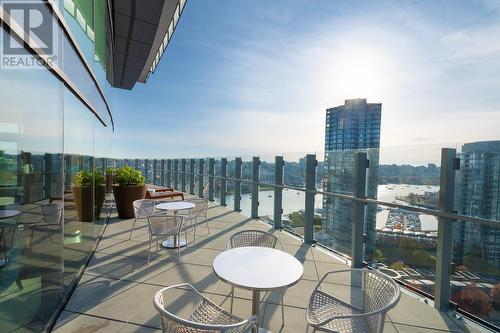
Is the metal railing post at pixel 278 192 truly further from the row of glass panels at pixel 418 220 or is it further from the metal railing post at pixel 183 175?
the metal railing post at pixel 183 175

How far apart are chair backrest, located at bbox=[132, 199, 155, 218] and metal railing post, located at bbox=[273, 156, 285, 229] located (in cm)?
281

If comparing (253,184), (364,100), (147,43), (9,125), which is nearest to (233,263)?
(9,125)

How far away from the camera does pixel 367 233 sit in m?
3.97

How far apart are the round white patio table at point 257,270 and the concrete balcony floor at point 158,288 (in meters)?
0.66

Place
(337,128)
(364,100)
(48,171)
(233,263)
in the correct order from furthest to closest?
(364,100) → (337,128) → (48,171) → (233,263)

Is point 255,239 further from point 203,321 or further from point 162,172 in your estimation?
point 162,172

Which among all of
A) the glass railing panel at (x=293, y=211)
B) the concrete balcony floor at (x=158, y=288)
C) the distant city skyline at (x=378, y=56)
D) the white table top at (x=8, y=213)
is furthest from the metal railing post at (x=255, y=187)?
the white table top at (x=8, y=213)

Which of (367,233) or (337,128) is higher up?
(337,128)

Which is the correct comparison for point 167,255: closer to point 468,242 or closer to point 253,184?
point 253,184

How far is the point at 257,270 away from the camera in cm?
203

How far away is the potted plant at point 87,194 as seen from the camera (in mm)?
3619

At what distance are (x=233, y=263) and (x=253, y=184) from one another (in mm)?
5002

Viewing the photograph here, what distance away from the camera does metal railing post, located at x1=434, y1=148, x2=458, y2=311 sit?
9.31 ft

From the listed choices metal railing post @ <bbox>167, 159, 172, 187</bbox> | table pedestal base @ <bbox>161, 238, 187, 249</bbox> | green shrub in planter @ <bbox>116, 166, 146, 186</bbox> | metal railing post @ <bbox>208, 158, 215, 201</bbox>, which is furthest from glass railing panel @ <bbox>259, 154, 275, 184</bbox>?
metal railing post @ <bbox>167, 159, 172, 187</bbox>
